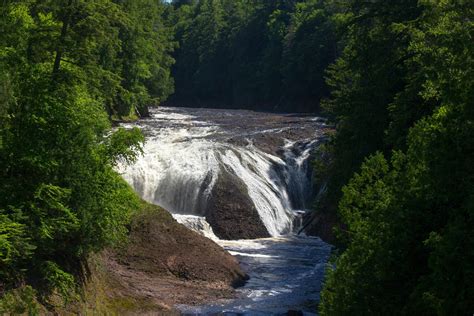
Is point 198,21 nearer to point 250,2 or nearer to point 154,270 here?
point 250,2

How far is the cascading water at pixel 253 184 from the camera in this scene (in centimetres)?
2562

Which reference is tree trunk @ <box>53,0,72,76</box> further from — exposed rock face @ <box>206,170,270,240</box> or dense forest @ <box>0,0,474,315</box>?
exposed rock face @ <box>206,170,270,240</box>

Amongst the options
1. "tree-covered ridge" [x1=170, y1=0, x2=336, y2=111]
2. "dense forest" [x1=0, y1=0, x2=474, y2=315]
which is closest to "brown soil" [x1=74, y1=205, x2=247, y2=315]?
"dense forest" [x1=0, y1=0, x2=474, y2=315]

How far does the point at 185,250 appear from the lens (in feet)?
76.7

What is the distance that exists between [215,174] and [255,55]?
6813cm

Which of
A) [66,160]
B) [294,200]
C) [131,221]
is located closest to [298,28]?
[294,200]

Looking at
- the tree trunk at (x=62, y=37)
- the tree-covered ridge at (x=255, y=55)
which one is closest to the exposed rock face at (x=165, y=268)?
the tree trunk at (x=62, y=37)

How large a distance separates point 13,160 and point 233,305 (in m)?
7.80

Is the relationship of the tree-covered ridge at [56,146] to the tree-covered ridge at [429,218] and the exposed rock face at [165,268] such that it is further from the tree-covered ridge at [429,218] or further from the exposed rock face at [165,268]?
the tree-covered ridge at [429,218]

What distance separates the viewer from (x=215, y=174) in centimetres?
3453

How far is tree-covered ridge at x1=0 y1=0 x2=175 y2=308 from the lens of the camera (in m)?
15.7

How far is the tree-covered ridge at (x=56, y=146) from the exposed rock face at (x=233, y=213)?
41.2 ft

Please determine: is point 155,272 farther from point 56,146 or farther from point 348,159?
point 348,159

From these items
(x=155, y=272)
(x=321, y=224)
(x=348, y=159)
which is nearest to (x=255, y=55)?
(x=321, y=224)
